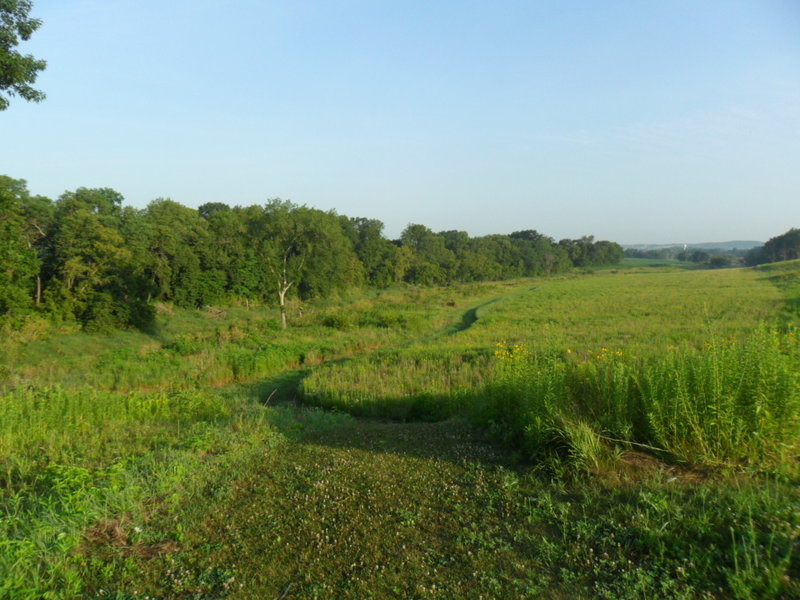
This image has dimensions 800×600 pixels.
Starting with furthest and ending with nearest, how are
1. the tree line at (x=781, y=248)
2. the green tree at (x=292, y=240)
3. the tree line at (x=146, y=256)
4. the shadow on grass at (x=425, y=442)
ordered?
the tree line at (x=781, y=248)
the green tree at (x=292, y=240)
the tree line at (x=146, y=256)
the shadow on grass at (x=425, y=442)

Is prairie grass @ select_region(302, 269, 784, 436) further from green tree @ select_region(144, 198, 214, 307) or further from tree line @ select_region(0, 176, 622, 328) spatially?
green tree @ select_region(144, 198, 214, 307)

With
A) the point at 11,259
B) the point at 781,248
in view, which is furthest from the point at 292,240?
the point at 781,248

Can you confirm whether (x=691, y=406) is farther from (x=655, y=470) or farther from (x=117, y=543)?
(x=117, y=543)

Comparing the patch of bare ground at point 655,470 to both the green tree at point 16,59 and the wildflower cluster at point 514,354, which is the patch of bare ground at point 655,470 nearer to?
the wildflower cluster at point 514,354

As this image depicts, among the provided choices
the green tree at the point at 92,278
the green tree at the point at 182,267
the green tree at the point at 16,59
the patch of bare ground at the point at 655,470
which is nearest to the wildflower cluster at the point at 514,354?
the patch of bare ground at the point at 655,470

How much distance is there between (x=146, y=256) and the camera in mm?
38500

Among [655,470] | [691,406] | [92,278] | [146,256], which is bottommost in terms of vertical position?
[655,470]

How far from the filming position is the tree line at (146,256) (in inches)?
1174

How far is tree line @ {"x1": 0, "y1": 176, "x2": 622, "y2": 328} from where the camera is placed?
29.8 m

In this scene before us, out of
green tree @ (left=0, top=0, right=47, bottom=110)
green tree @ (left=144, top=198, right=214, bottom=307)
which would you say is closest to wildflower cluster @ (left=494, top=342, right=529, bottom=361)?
green tree @ (left=0, top=0, right=47, bottom=110)

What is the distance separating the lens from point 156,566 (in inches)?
142

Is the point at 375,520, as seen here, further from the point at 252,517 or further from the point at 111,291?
the point at 111,291

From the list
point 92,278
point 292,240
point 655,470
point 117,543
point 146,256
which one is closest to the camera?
point 117,543

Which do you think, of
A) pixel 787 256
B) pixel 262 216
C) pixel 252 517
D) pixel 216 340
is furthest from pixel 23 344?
pixel 787 256
